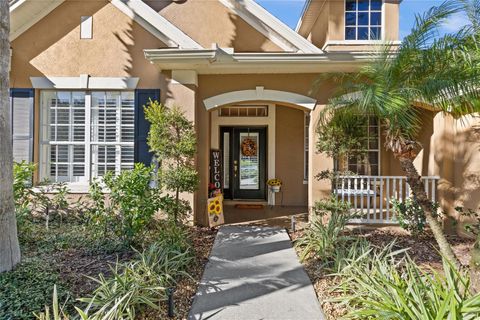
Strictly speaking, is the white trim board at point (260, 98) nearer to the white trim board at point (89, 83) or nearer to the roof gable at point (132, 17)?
the roof gable at point (132, 17)

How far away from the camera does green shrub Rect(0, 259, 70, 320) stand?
344 cm

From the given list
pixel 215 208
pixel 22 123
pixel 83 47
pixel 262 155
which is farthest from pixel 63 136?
A: pixel 262 155

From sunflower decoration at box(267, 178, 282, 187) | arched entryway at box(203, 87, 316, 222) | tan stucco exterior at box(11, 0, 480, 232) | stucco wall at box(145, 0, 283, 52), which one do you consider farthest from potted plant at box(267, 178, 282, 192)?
stucco wall at box(145, 0, 283, 52)

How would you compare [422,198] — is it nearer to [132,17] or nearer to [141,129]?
[141,129]

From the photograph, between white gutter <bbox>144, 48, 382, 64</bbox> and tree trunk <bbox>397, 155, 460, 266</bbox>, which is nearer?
tree trunk <bbox>397, 155, 460, 266</bbox>

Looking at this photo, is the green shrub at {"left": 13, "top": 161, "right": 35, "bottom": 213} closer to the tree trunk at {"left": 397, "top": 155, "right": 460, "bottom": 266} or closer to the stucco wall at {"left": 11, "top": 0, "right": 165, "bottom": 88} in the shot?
the stucco wall at {"left": 11, "top": 0, "right": 165, "bottom": 88}

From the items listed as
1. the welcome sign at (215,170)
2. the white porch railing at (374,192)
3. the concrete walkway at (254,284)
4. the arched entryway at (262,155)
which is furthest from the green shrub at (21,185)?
the white porch railing at (374,192)

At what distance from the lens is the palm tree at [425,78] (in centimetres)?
417

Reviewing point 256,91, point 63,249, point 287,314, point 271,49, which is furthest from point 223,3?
point 287,314

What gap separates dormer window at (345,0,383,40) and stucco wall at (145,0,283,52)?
1.93m

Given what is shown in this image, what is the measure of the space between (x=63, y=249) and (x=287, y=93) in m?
5.75

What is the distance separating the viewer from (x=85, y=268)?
4.77 meters

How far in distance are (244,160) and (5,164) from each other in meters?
7.92

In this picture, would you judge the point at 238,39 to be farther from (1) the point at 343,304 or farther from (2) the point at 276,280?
(1) the point at 343,304
